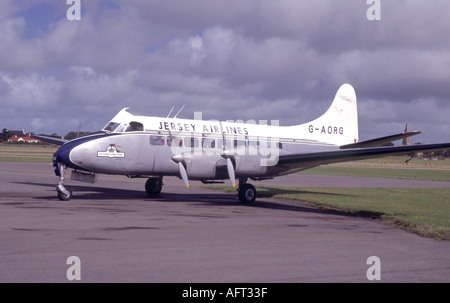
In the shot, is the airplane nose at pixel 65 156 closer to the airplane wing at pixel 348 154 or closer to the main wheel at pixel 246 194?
the main wheel at pixel 246 194

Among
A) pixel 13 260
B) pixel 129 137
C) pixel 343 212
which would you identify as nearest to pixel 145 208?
pixel 129 137

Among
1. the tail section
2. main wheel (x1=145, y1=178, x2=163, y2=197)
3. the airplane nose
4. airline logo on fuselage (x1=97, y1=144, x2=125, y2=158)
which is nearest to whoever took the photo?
the airplane nose

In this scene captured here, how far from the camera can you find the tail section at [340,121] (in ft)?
89.4

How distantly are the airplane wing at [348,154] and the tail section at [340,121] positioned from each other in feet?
17.3

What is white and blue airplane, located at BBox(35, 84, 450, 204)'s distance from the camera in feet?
62.7

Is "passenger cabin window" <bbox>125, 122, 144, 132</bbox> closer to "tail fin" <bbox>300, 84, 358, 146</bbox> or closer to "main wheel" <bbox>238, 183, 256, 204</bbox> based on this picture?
"main wheel" <bbox>238, 183, 256, 204</bbox>

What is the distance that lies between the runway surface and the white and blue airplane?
2245 mm

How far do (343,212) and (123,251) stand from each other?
11.9 m

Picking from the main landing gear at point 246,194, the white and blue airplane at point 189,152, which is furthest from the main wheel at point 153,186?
the main landing gear at point 246,194

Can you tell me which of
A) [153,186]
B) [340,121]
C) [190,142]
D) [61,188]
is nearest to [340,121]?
[340,121]

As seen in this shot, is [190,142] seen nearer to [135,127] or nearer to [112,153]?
[135,127]

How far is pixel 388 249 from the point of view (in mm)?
11211

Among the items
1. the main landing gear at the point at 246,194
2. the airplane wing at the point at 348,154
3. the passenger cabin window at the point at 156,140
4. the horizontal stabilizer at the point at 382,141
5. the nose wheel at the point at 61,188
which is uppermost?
the passenger cabin window at the point at 156,140

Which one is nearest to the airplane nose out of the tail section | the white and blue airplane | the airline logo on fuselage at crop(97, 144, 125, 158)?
the white and blue airplane
